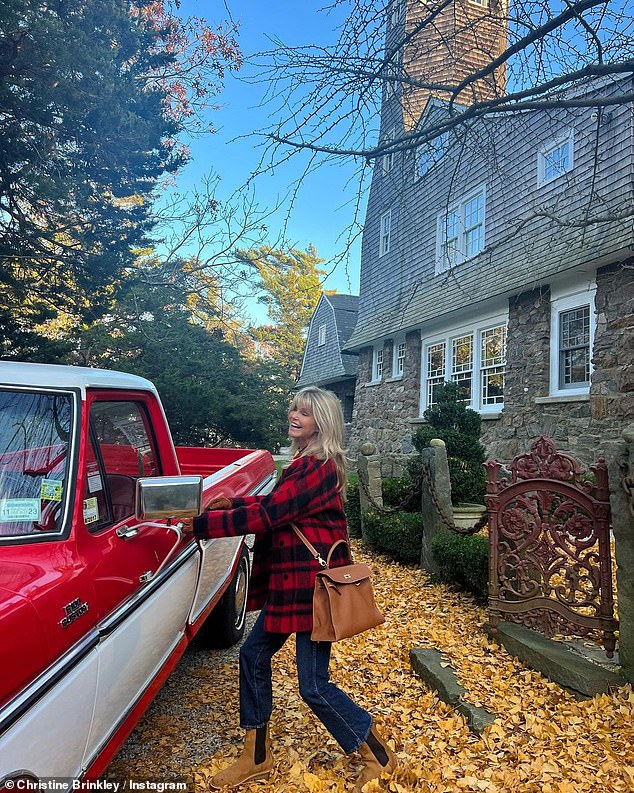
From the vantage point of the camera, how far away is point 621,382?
29.3ft

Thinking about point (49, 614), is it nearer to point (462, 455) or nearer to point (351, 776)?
point (351, 776)

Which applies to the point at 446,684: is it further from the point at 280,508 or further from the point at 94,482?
the point at 94,482

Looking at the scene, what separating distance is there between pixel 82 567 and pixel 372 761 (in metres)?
1.69

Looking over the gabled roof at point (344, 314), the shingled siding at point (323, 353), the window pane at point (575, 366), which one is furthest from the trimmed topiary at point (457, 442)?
the gabled roof at point (344, 314)

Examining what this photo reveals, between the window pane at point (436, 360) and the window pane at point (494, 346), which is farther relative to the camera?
the window pane at point (436, 360)

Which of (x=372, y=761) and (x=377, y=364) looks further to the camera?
(x=377, y=364)

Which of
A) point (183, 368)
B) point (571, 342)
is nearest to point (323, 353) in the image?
point (183, 368)

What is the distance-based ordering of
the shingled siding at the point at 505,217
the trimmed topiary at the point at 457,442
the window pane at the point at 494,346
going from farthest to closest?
1. the window pane at the point at 494,346
2. the trimmed topiary at the point at 457,442
3. the shingled siding at the point at 505,217

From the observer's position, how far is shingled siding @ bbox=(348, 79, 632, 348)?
685 centimetres

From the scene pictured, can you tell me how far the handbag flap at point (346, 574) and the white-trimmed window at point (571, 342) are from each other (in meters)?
8.37

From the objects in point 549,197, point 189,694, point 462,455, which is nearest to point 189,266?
point 549,197

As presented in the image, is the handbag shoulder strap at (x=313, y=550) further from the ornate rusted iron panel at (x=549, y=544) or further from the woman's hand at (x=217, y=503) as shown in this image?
the ornate rusted iron panel at (x=549, y=544)

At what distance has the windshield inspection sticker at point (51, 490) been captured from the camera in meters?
2.13

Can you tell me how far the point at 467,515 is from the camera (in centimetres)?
680
